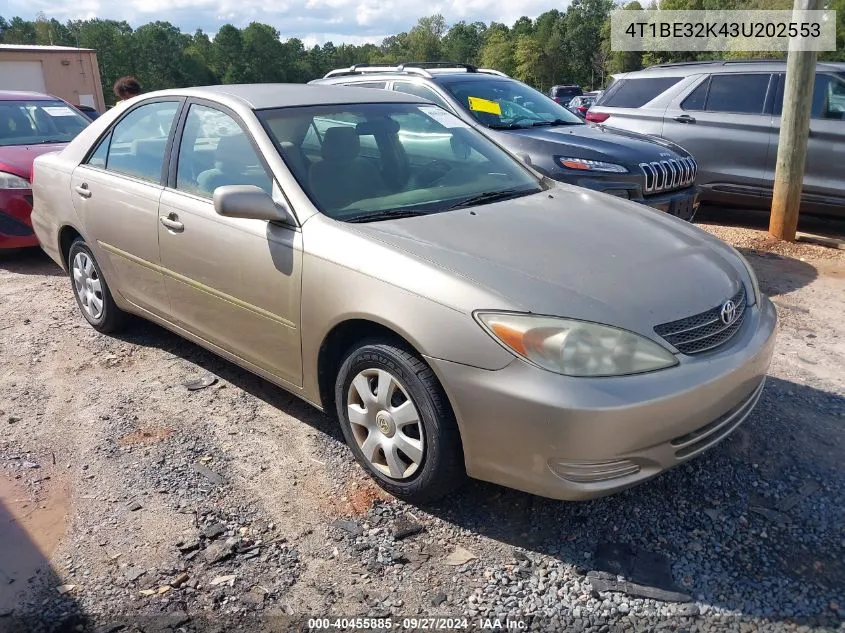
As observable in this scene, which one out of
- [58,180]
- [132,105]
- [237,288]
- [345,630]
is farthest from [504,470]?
[58,180]

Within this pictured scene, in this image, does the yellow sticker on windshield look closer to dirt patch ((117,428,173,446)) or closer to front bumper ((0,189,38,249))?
front bumper ((0,189,38,249))

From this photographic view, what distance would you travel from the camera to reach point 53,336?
17.1ft

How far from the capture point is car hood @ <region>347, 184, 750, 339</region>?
2707mm

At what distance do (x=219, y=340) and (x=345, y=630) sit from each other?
1.87 meters

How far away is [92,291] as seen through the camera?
16.5ft

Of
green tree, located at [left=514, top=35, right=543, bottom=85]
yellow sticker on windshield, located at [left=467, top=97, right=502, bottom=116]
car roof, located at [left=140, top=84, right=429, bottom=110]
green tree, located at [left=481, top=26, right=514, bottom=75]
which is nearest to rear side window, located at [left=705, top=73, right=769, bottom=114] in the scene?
yellow sticker on windshield, located at [left=467, top=97, right=502, bottom=116]

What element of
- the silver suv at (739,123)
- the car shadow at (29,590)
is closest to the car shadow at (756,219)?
the silver suv at (739,123)

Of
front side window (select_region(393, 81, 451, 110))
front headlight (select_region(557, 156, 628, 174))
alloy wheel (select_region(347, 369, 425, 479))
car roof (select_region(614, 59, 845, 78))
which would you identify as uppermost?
car roof (select_region(614, 59, 845, 78))

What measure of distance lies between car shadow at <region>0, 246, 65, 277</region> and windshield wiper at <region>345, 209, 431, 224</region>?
4.71 metres

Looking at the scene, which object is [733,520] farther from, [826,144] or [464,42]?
[464,42]

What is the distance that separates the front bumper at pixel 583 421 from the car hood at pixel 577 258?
236 millimetres

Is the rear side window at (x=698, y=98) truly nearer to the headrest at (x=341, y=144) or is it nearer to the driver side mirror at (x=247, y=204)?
the headrest at (x=341, y=144)

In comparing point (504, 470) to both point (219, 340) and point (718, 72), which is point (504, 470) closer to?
point (219, 340)

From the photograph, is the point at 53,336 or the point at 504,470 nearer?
the point at 504,470
